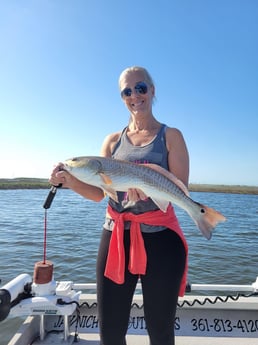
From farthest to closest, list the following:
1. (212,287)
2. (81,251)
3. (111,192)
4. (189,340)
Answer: (81,251) < (212,287) < (189,340) < (111,192)

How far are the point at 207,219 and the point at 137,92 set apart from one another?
4.03ft

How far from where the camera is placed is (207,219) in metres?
2.59

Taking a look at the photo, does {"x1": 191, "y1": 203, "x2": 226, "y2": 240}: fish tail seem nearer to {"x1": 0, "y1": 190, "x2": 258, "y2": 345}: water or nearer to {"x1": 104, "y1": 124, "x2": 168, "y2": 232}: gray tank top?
{"x1": 104, "y1": 124, "x2": 168, "y2": 232}: gray tank top

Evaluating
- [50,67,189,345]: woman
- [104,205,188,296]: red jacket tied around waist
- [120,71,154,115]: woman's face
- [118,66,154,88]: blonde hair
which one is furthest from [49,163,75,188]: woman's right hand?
[118,66,154,88]: blonde hair

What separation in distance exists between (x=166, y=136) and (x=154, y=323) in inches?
59.3

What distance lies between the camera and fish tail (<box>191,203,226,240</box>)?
2.56m

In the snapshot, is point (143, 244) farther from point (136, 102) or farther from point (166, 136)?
point (136, 102)

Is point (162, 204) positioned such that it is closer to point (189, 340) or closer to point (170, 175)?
point (170, 175)

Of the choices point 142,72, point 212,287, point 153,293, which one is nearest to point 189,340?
point 212,287

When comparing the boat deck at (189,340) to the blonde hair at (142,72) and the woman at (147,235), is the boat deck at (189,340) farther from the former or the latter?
the blonde hair at (142,72)

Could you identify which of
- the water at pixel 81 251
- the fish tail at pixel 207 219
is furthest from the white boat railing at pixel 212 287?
the fish tail at pixel 207 219

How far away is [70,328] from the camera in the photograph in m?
4.29

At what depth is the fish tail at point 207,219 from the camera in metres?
2.56

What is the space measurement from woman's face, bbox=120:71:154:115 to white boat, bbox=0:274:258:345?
2.38 m
